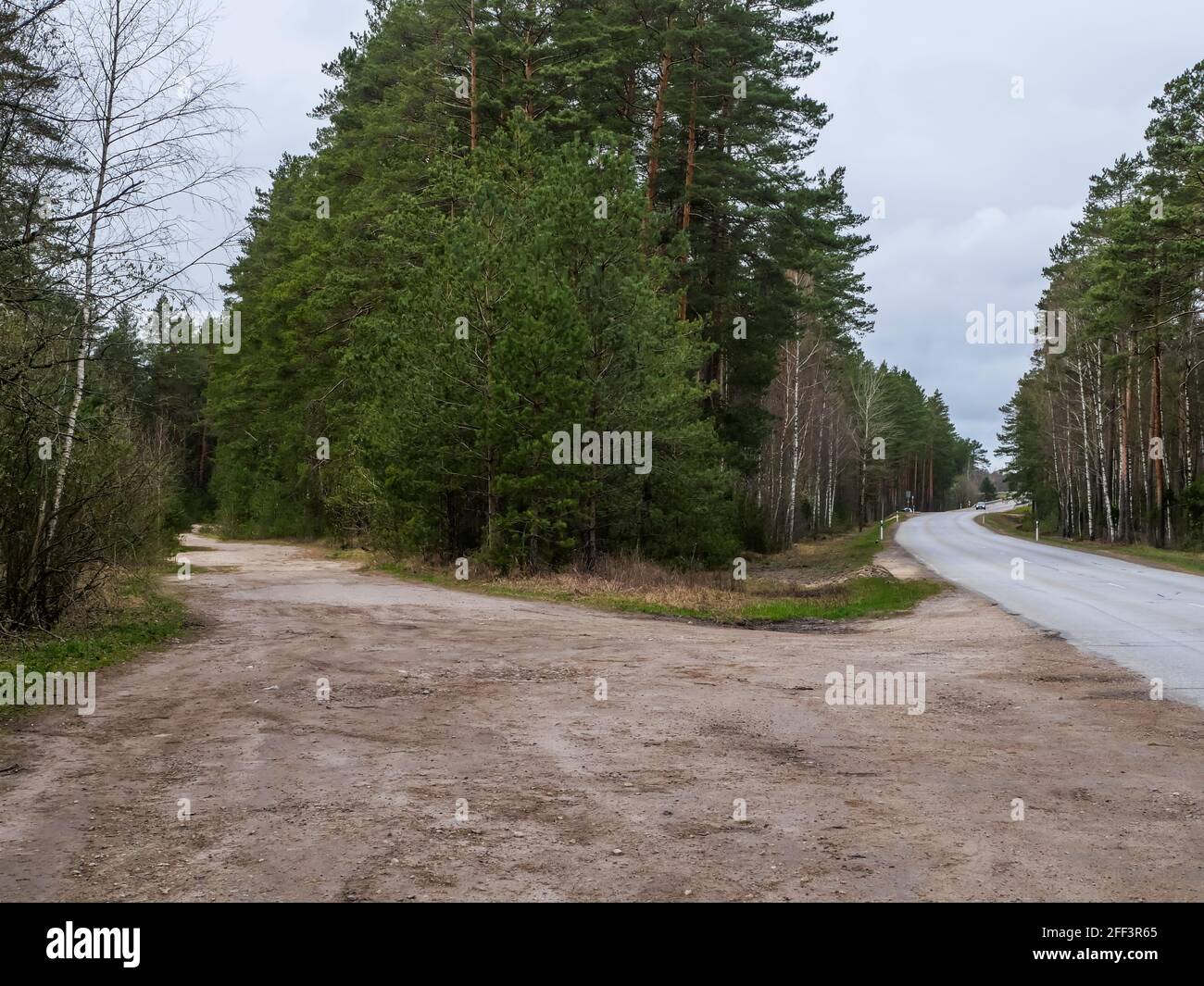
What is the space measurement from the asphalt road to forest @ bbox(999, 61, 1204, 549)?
9.17 m

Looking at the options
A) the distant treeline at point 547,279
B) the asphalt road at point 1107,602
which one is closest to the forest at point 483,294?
the distant treeline at point 547,279

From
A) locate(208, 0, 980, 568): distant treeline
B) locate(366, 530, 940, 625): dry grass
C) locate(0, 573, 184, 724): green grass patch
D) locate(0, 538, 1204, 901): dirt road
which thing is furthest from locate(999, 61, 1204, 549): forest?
locate(0, 573, 184, 724): green grass patch

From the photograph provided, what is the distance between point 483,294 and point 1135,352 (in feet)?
102

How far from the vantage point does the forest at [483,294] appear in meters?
12.4

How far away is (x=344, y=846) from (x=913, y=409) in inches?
4491

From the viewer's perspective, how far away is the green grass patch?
1184 centimetres

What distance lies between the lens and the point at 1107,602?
68.9ft

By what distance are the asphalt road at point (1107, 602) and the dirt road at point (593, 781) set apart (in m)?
0.84

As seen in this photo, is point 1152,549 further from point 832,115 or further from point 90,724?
point 90,724

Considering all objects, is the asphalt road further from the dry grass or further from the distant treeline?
the distant treeline

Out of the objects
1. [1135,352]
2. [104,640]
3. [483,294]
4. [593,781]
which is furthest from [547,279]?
[1135,352]

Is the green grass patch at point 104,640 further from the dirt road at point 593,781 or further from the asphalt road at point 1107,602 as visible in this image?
the asphalt road at point 1107,602

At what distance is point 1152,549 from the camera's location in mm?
42469

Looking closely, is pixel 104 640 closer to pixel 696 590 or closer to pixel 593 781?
pixel 593 781
